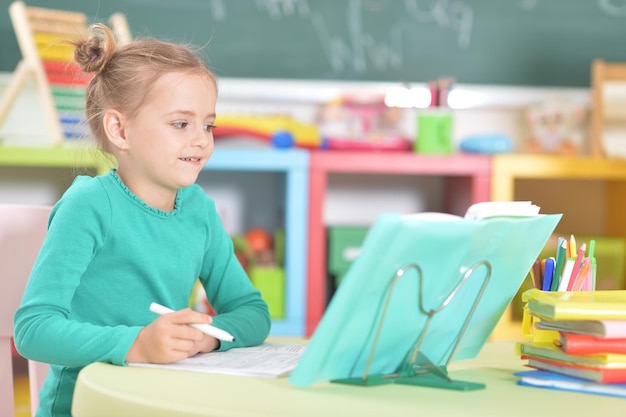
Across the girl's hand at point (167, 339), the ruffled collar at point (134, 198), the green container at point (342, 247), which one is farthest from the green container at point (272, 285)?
the girl's hand at point (167, 339)

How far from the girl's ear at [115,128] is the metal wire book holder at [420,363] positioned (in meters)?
0.53

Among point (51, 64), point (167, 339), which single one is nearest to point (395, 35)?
point (51, 64)

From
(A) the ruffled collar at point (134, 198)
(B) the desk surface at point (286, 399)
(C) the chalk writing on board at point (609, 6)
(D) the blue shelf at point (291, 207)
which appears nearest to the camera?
(B) the desk surface at point (286, 399)

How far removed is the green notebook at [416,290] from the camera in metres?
0.75

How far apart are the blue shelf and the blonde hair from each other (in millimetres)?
1437

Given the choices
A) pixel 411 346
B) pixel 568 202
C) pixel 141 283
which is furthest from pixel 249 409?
pixel 568 202

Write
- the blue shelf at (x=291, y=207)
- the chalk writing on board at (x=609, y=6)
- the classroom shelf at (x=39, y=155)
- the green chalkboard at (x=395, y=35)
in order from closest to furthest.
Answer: the classroom shelf at (x=39, y=155) → the blue shelf at (x=291, y=207) → the green chalkboard at (x=395, y=35) → the chalk writing on board at (x=609, y=6)

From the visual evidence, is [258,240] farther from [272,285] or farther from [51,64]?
[51,64]

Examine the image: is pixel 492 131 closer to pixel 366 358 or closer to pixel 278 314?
pixel 278 314

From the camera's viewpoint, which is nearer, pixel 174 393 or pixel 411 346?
pixel 174 393

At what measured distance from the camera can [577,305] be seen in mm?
834

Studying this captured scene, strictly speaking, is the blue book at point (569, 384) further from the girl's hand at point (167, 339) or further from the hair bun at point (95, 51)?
the hair bun at point (95, 51)

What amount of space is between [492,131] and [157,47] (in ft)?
7.03

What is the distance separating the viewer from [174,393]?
2.53 feet
